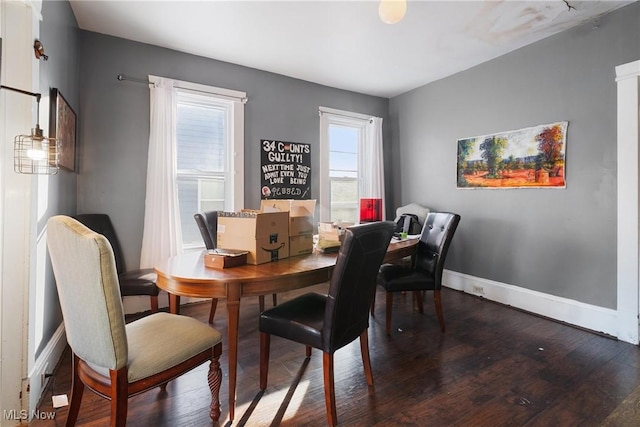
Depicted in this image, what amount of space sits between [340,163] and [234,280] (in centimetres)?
323

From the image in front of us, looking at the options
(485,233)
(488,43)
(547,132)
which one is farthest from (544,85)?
(485,233)

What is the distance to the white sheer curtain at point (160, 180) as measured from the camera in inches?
119

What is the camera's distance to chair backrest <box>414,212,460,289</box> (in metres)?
2.59

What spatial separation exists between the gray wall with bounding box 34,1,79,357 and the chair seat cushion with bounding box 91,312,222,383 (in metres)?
0.90

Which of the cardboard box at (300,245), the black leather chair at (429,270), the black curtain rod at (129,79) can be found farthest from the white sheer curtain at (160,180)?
the black leather chair at (429,270)

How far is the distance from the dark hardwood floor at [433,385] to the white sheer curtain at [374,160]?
223 cm

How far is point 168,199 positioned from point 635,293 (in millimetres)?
4103

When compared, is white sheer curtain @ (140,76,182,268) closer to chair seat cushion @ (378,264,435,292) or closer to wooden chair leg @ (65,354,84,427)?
wooden chair leg @ (65,354,84,427)

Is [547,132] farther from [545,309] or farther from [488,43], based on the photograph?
[545,309]

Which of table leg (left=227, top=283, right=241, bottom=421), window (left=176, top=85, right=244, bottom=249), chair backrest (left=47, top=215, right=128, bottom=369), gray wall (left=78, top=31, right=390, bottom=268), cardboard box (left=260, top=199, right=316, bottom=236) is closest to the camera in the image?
chair backrest (left=47, top=215, right=128, bottom=369)

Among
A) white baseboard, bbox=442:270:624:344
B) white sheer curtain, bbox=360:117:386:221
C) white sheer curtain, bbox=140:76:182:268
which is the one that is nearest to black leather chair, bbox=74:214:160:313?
white sheer curtain, bbox=140:76:182:268

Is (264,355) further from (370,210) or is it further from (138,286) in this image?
(370,210)

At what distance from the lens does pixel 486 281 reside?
3506 mm

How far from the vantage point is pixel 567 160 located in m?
2.85
